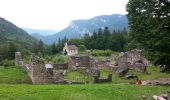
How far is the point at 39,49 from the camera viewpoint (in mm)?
161125

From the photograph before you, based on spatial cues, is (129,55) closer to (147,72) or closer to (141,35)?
(147,72)

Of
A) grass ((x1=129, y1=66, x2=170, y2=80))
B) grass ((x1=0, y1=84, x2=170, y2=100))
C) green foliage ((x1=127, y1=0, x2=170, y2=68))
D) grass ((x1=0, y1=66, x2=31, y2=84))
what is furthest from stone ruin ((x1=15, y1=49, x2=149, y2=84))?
grass ((x1=0, y1=84, x2=170, y2=100))

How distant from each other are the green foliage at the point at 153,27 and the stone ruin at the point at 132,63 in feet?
42.7

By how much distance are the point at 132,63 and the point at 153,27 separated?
2427 cm

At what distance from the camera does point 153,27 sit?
32281 millimetres

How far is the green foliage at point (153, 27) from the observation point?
31.8 meters

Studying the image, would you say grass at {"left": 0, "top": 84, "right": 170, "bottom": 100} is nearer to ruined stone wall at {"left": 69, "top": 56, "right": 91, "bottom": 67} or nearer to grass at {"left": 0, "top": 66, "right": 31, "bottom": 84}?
grass at {"left": 0, "top": 66, "right": 31, "bottom": 84}

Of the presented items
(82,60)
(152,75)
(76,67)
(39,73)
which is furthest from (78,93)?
(82,60)

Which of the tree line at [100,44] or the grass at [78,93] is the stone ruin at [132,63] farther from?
the tree line at [100,44]

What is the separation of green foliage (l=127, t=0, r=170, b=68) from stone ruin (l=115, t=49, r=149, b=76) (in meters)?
13.0

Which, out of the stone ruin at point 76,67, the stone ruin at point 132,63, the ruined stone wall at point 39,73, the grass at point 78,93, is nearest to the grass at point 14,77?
the stone ruin at point 76,67

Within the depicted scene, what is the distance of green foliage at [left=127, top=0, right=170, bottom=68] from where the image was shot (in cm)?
3180

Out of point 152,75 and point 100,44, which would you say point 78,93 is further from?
point 100,44

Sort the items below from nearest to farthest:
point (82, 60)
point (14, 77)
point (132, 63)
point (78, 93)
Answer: point (78, 93) < point (14, 77) < point (132, 63) < point (82, 60)
